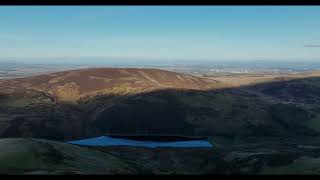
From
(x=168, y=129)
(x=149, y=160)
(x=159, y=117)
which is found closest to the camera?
(x=149, y=160)

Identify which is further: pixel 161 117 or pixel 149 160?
pixel 161 117

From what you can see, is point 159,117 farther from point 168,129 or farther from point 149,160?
point 149,160

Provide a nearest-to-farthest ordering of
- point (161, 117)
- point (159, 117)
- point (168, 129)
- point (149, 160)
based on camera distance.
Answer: point (149, 160) → point (168, 129) → point (159, 117) → point (161, 117)

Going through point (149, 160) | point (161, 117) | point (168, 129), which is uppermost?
point (161, 117)

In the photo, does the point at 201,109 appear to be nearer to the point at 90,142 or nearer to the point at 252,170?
the point at 90,142

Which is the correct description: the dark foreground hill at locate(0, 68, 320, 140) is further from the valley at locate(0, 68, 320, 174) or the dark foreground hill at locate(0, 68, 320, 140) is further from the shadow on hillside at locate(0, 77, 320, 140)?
the valley at locate(0, 68, 320, 174)

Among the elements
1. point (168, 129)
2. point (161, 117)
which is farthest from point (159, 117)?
point (168, 129)

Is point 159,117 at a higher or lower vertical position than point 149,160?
higher
